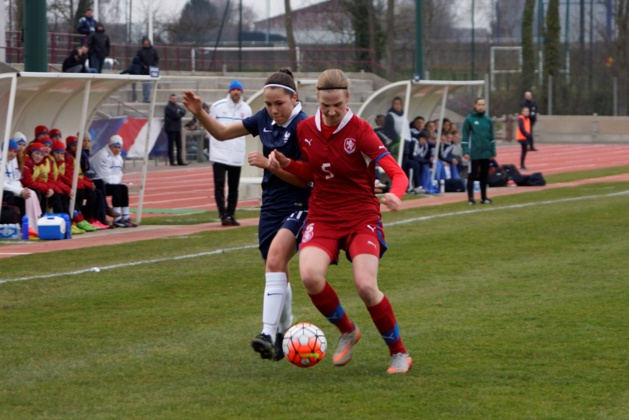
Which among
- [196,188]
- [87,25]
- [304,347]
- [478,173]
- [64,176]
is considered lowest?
[196,188]

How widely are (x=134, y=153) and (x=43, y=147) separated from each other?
11.7 meters

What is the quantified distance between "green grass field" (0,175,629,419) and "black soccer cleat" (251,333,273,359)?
170 mm

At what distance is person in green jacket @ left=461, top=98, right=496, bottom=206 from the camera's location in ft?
64.1

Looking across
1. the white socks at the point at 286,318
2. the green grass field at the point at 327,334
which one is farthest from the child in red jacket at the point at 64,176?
the white socks at the point at 286,318

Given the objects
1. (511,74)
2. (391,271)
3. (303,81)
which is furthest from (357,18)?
(391,271)

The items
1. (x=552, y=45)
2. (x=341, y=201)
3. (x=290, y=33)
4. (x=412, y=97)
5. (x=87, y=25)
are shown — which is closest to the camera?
(x=341, y=201)

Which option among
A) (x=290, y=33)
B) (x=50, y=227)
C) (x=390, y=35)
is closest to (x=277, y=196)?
(x=50, y=227)

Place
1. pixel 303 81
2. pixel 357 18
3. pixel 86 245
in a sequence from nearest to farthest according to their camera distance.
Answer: pixel 86 245 → pixel 303 81 → pixel 357 18

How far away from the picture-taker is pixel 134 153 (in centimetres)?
2716

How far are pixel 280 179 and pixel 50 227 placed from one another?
846cm

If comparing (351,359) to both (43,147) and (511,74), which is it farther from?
(511,74)

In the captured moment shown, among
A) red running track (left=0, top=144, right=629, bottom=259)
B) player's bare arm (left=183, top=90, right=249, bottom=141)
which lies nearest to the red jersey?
player's bare arm (left=183, top=90, right=249, bottom=141)

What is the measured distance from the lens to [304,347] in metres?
6.55

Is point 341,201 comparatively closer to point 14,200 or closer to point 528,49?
point 14,200
